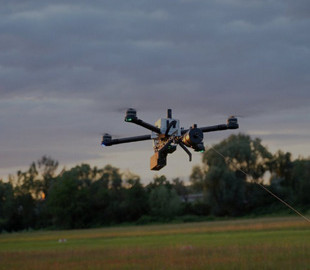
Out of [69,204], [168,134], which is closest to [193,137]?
[168,134]

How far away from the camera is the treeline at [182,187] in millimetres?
74500

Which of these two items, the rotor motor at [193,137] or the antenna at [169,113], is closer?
the rotor motor at [193,137]

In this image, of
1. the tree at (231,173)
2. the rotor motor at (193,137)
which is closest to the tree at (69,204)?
the tree at (231,173)

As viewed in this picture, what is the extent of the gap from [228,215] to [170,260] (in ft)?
175

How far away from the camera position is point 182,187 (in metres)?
84.6

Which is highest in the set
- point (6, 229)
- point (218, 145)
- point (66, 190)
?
point (218, 145)

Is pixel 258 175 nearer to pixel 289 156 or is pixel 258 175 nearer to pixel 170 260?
pixel 289 156

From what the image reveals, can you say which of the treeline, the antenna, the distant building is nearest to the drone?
the antenna

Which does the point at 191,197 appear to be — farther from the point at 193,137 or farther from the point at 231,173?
the point at 193,137

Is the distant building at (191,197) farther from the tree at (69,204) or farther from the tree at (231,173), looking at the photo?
the tree at (69,204)

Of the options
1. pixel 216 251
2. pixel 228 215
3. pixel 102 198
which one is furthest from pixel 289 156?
pixel 216 251

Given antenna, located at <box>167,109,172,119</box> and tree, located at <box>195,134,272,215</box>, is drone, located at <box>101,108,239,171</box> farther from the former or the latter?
tree, located at <box>195,134,272,215</box>

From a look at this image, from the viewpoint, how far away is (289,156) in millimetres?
85188

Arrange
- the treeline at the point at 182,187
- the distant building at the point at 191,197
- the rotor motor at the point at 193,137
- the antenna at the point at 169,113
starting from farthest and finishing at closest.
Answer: the distant building at the point at 191,197, the treeline at the point at 182,187, the antenna at the point at 169,113, the rotor motor at the point at 193,137
